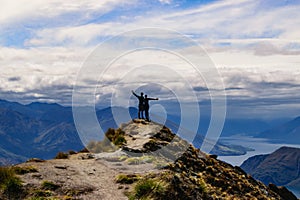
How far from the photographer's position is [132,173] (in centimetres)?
3634

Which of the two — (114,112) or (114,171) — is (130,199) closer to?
(114,171)

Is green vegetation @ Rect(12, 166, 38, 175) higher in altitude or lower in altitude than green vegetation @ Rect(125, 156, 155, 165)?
higher

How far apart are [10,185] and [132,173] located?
457 inches

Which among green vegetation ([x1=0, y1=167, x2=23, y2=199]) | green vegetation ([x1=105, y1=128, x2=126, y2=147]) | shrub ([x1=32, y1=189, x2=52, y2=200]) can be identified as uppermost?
green vegetation ([x1=105, y1=128, x2=126, y2=147])

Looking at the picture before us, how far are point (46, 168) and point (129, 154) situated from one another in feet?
35.9

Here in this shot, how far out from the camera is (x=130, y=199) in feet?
93.5

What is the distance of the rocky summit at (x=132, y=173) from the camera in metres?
29.5

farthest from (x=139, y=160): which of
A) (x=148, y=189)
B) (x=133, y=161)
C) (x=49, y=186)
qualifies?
(x=49, y=186)

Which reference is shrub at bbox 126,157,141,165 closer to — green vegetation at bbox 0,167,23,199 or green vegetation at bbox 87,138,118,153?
green vegetation at bbox 87,138,118,153

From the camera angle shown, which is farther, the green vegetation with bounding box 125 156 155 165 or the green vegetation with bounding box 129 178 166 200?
the green vegetation with bounding box 125 156 155 165

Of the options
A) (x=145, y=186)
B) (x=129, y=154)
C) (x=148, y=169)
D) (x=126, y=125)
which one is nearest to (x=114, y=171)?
(x=148, y=169)

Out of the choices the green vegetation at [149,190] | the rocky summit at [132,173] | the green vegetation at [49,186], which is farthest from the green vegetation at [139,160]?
the green vegetation at [49,186]

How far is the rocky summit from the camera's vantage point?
96.9 feet

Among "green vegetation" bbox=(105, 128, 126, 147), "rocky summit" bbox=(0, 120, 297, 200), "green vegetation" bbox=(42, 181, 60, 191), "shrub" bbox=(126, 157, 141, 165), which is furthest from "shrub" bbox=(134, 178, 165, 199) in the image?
"green vegetation" bbox=(105, 128, 126, 147)
